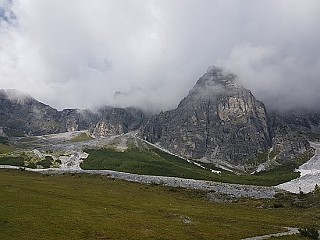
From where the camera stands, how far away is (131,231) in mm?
60031

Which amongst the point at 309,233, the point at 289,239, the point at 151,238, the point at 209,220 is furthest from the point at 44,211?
the point at 309,233

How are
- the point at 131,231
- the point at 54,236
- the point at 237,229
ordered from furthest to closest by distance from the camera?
the point at 237,229 → the point at 131,231 → the point at 54,236

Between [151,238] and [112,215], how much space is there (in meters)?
19.4

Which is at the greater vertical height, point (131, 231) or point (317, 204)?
point (317, 204)

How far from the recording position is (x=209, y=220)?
81.8 m

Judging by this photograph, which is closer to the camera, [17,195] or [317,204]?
[17,195]

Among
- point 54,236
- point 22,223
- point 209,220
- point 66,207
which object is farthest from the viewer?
point 209,220

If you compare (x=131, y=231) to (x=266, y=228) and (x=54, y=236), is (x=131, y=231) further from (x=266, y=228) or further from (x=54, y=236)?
(x=266, y=228)

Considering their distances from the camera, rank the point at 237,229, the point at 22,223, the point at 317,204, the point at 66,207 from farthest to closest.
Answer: the point at 317,204, the point at 66,207, the point at 237,229, the point at 22,223

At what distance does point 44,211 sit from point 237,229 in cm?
3563

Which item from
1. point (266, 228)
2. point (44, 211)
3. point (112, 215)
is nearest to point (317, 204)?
point (266, 228)

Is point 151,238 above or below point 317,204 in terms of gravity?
below

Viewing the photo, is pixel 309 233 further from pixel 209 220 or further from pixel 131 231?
pixel 131 231

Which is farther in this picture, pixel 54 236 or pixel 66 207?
pixel 66 207
